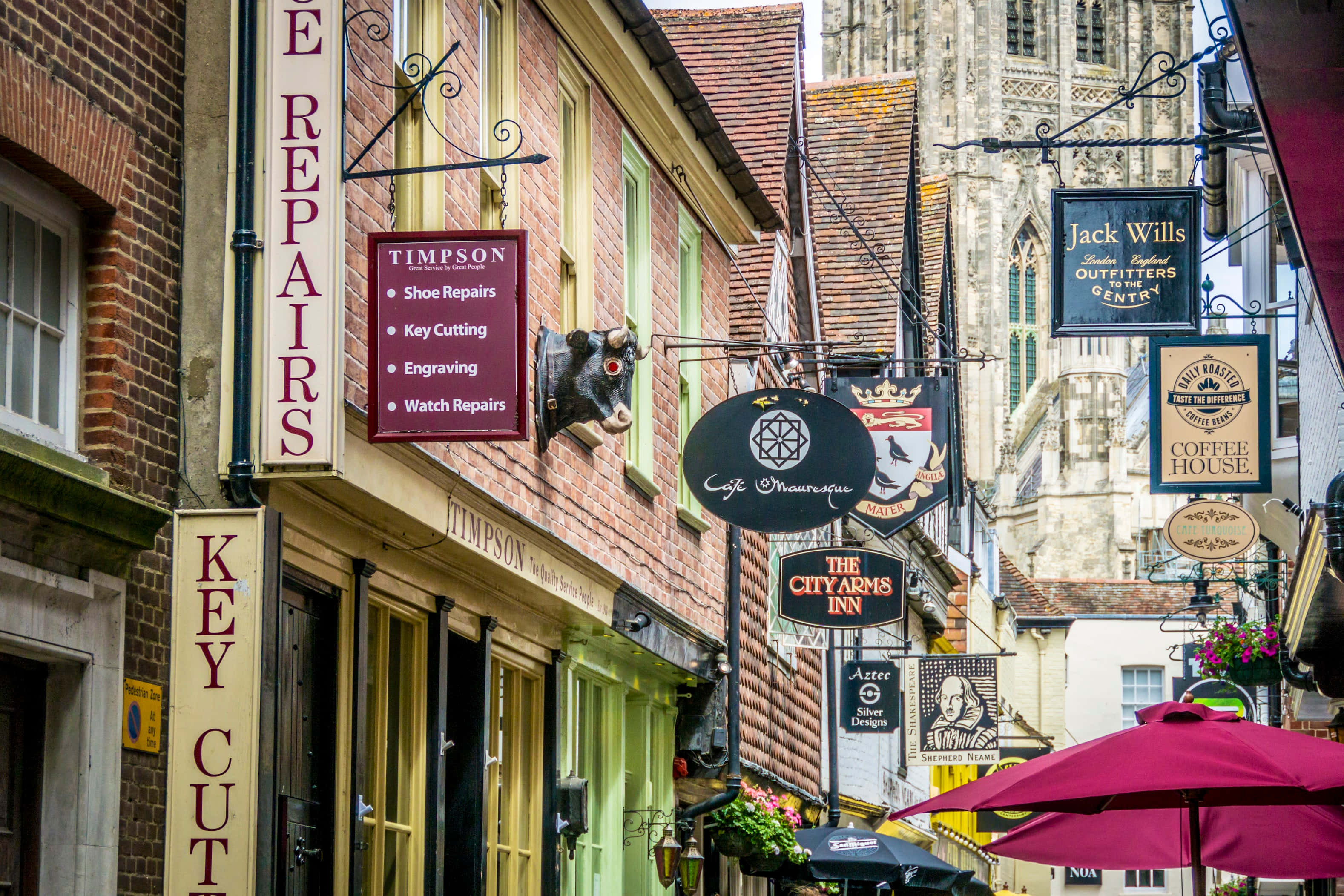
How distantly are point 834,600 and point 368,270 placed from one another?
402 inches

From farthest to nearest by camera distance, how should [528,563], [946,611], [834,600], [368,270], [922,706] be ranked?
[946,611] < [922,706] < [834,600] < [528,563] < [368,270]

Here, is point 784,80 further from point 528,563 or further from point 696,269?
point 528,563

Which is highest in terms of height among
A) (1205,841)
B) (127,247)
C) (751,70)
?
(751,70)

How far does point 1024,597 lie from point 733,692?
43547 millimetres

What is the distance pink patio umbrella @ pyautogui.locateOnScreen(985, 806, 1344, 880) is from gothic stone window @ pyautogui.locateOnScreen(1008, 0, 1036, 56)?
94.7 metres

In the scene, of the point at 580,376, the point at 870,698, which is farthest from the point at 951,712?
the point at 580,376

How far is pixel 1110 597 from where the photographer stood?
207 feet

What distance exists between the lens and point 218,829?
721 centimetres

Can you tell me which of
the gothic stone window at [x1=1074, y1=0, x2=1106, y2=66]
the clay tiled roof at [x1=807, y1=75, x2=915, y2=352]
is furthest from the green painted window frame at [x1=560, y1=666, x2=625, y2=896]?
the gothic stone window at [x1=1074, y1=0, x2=1106, y2=66]

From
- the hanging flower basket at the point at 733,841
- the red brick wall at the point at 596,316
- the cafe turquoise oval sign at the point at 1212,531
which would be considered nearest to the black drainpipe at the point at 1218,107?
the red brick wall at the point at 596,316

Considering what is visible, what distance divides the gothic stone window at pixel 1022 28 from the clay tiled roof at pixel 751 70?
274 feet

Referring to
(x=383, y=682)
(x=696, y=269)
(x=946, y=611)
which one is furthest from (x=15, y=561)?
(x=946, y=611)

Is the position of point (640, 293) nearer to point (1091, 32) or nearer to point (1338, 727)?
point (1338, 727)

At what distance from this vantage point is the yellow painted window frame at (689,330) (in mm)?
15180
